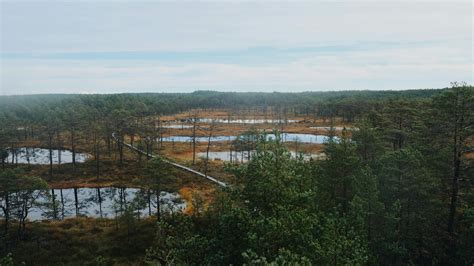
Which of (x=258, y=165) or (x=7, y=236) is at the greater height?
(x=258, y=165)

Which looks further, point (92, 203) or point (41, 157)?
point (41, 157)

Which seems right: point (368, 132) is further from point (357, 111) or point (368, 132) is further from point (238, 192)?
point (357, 111)

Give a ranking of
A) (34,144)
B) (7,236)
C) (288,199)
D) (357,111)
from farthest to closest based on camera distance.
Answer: (357,111) → (34,144) → (7,236) → (288,199)

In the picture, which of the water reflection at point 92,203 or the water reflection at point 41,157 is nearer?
the water reflection at point 92,203

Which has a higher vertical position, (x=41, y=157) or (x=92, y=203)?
(x=41, y=157)

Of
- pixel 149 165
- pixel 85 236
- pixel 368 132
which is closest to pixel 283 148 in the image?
pixel 368 132

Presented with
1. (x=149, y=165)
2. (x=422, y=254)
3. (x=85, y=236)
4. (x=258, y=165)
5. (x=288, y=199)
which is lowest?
(x=85, y=236)

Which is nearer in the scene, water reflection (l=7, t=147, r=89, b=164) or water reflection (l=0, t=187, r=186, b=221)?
water reflection (l=0, t=187, r=186, b=221)

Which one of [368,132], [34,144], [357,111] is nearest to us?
[368,132]
